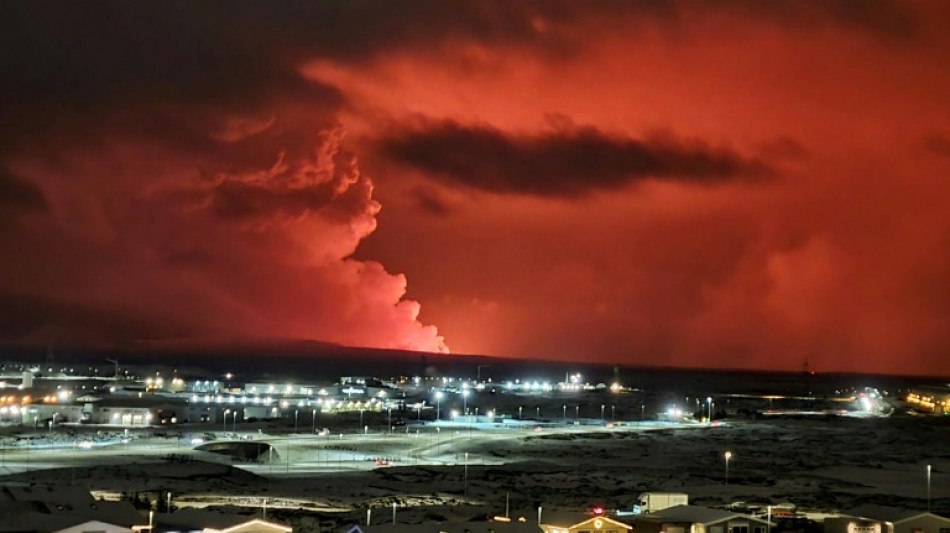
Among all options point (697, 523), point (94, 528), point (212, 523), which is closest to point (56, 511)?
point (212, 523)

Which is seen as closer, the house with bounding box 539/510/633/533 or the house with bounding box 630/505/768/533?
the house with bounding box 539/510/633/533

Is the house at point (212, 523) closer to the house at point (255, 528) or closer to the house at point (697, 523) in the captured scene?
the house at point (255, 528)

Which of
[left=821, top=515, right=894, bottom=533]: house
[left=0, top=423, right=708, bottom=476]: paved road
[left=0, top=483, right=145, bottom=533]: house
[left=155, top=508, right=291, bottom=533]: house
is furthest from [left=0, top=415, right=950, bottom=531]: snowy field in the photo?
[left=821, top=515, right=894, bottom=533]: house

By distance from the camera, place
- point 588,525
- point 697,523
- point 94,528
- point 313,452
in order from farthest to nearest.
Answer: point 313,452 → point 697,523 → point 588,525 → point 94,528

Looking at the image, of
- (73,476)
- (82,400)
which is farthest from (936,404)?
(73,476)

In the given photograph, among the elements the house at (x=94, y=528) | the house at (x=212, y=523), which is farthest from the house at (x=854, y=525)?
the house at (x=94, y=528)

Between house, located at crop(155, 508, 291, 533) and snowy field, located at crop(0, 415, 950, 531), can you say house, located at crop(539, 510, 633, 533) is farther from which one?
snowy field, located at crop(0, 415, 950, 531)

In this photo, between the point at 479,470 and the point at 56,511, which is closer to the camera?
the point at 56,511

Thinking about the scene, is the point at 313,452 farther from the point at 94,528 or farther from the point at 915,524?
the point at 915,524
